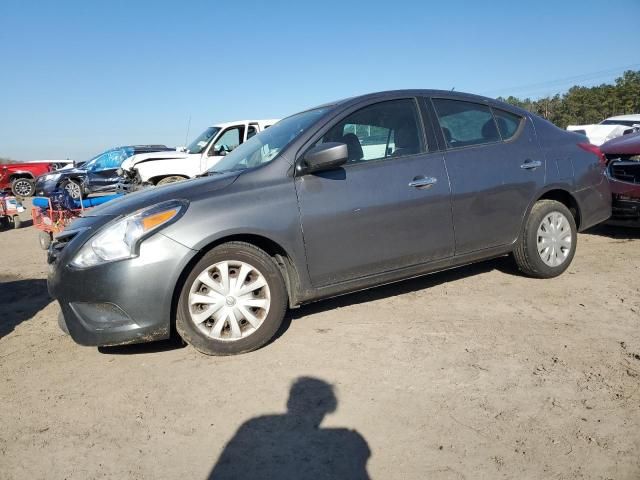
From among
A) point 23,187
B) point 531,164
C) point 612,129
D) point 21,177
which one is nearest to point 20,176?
point 21,177

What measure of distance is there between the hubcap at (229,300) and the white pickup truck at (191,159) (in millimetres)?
6585

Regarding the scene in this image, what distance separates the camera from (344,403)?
2699 millimetres

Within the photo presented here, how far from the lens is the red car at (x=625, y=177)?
5832 mm

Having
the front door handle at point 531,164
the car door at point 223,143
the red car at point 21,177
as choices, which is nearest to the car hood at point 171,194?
the front door handle at point 531,164

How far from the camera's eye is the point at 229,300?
329cm

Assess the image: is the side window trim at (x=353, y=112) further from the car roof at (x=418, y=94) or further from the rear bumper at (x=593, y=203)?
the rear bumper at (x=593, y=203)

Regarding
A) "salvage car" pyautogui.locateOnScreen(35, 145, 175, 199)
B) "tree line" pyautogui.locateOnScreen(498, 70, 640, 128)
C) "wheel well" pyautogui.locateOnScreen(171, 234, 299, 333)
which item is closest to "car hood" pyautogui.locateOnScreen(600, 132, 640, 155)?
"wheel well" pyautogui.locateOnScreen(171, 234, 299, 333)

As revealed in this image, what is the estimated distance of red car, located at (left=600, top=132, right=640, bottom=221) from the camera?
583 cm

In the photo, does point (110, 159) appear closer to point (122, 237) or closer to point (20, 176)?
point (20, 176)

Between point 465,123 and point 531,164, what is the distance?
71 cm

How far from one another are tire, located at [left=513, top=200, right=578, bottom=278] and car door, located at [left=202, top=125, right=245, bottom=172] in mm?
6829

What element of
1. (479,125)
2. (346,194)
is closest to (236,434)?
(346,194)

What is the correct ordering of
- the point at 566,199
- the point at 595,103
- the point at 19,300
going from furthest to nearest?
the point at 595,103 < the point at 19,300 < the point at 566,199

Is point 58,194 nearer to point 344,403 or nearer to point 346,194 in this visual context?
point 346,194
